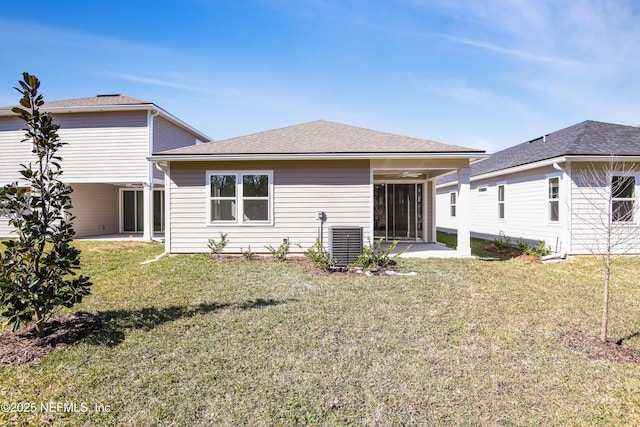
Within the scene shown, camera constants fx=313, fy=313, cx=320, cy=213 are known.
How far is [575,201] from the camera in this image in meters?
9.10

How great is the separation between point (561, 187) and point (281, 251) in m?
8.51

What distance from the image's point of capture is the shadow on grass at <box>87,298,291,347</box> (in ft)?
12.7

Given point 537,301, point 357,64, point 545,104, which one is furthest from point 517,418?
point 545,104

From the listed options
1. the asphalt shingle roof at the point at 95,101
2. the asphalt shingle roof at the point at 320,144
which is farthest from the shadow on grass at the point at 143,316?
the asphalt shingle roof at the point at 95,101

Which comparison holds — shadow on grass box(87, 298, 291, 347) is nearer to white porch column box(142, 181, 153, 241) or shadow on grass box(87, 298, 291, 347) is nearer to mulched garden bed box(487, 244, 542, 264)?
mulched garden bed box(487, 244, 542, 264)

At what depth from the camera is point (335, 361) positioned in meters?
3.35

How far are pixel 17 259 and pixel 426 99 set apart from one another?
43.1ft

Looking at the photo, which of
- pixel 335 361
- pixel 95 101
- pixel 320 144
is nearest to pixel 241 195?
pixel 320 144

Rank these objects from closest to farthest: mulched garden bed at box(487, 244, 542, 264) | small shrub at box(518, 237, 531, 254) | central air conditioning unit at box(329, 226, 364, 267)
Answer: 1. central air conditioning unit at box(329, 226, 364, 267)
2. mulched garden bed at box(487, 244, 542, 264)
3. small shrub at box(518, 237, 531, 254)

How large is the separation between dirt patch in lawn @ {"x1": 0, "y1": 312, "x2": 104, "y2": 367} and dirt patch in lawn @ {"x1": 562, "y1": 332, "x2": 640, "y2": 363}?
5992mm

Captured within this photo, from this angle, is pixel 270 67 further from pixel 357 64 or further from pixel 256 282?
pixel 256 282

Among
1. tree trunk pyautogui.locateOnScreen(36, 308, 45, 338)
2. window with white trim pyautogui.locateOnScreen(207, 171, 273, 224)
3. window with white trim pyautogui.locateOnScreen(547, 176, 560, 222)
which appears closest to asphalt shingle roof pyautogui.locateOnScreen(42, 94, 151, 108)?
window with white trim pyautogui.locateOnScreen(207, 171, 273, 224)

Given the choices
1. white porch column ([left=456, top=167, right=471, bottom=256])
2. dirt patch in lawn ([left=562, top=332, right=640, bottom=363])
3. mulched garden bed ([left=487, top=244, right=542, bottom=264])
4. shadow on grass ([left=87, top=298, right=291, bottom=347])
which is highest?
white porch column ([left=456, top=167, right=471, bottom=256])

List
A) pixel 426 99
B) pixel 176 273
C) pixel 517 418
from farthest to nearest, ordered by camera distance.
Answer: pixel 426 99 < pixel 176 273 < pixel 517 418
